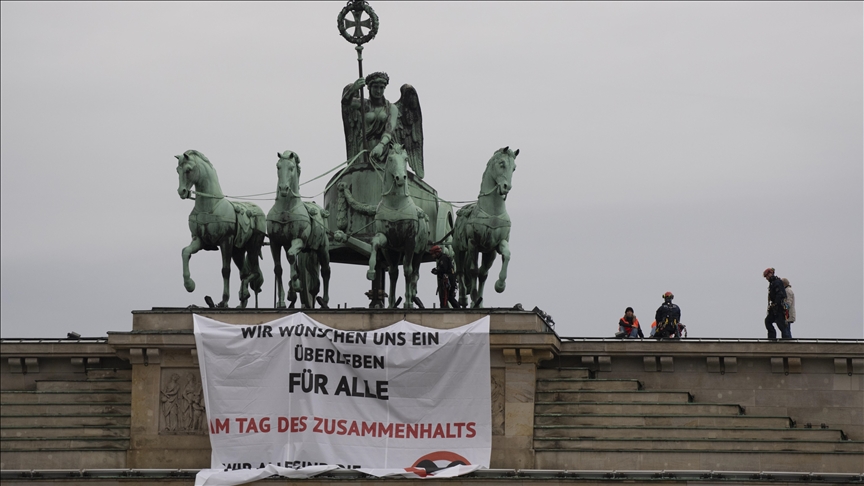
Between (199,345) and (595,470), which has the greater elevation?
(199,345)

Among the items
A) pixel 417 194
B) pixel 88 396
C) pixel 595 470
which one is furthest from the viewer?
pixel 417 194

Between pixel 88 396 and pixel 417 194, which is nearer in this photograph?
pixel 88 396

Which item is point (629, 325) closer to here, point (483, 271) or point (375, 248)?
point (483, 271)

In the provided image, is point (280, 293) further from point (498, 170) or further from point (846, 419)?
point (846, 419)

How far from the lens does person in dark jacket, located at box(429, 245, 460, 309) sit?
43562 mm

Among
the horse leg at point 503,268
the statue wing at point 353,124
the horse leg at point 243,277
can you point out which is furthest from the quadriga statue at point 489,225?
the statue wing at point 353,124

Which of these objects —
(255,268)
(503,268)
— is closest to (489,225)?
(503,268)

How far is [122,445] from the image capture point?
40625 mm

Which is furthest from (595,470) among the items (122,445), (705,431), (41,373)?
(41,373)

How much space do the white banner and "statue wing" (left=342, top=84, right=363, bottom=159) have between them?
9.06 m

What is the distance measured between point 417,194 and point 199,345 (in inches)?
356

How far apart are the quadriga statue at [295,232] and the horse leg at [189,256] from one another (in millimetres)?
1518

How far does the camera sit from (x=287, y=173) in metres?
41.5

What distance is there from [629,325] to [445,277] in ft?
13.4
